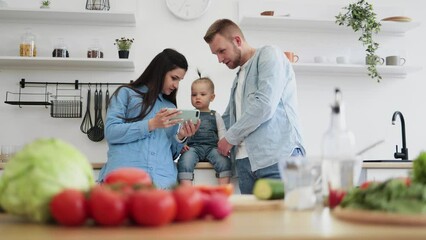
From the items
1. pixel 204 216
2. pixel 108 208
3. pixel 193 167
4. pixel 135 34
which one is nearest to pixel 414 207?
pixel 204 216

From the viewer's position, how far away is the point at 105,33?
385cm

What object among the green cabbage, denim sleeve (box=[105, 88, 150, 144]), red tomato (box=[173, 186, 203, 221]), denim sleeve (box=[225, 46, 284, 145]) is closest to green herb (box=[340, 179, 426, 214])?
red tomato (box=[173, 186, 203, 221])

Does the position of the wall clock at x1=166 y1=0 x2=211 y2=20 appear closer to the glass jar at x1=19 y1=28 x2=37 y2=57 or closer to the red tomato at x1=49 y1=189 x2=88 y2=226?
the glass jar at x1=19 y1=28 x2=37 y2=57

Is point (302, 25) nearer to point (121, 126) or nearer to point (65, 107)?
point (65, 107)

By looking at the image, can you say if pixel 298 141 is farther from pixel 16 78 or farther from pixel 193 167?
pixel 16 78

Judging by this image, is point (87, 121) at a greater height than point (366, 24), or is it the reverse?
point (366, 24)

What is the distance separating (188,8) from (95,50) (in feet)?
2.58

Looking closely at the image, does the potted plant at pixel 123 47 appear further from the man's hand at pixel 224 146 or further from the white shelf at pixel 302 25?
the man's hand at pixel 224 146

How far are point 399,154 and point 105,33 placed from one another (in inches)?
93.0

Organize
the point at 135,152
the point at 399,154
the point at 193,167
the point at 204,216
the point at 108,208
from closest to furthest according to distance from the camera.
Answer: the point at 108,208 → the point at 204,216 → the point at 135,152 → the point at 193,167 → the point at 399,154

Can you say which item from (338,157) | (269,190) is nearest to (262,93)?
(269,190)

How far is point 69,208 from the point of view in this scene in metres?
0.86

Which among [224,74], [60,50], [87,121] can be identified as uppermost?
[60,50]

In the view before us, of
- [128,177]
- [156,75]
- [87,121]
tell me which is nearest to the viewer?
[128,177]
